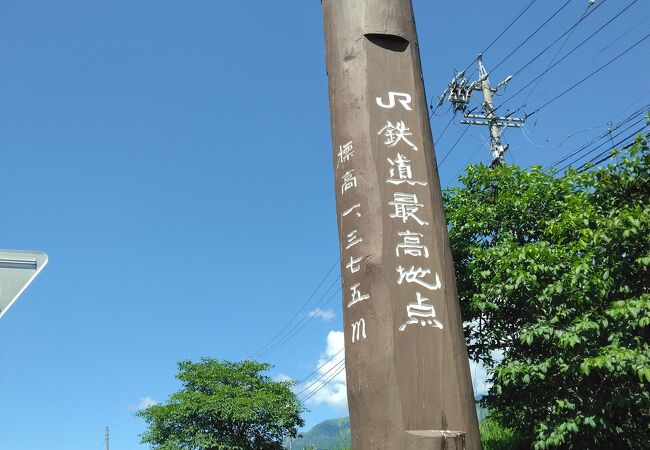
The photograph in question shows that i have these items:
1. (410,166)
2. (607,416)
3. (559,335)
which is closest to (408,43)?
(410,166)

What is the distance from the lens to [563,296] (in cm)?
584

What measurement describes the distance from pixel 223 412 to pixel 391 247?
1540 cm

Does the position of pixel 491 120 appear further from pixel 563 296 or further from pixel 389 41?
pixel 389 41

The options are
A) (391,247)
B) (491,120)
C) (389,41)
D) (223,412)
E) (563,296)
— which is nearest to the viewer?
(391,247)

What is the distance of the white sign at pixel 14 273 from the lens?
9.20 feet

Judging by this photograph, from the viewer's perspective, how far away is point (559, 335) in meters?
5.45

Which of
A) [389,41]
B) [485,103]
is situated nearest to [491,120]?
[485,103]

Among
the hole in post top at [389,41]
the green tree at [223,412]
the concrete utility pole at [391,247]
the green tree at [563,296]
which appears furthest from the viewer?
the green tree at [223,412]

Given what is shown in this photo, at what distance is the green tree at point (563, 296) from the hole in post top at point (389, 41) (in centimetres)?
320

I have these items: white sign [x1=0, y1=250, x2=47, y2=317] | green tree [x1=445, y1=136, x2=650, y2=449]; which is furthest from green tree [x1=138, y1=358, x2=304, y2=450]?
Answer: white sign [x1=0, y1=250, x2=47, y2=317]

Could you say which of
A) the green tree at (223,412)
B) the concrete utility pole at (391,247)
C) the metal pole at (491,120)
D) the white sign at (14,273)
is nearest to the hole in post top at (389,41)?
the concrete utility pole at (391,247)

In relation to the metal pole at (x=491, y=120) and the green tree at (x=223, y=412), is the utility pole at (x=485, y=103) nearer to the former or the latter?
the metal pole at (x=491, y=120)

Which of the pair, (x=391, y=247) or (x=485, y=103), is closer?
(x=391, y=247)

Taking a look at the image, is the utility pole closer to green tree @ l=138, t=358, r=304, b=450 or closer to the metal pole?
the metal pole
